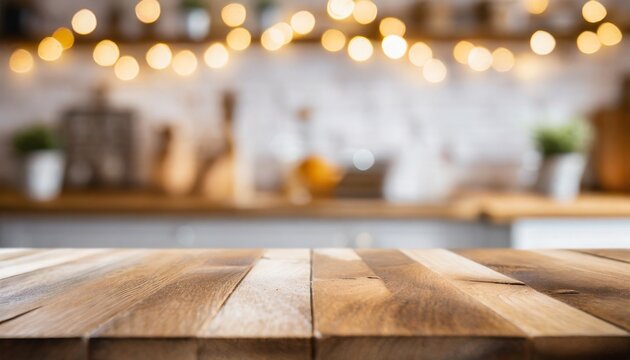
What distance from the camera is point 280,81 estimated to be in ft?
8.36

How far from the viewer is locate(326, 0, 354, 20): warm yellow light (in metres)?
2.55

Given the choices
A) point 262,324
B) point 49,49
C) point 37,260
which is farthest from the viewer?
point 49,49

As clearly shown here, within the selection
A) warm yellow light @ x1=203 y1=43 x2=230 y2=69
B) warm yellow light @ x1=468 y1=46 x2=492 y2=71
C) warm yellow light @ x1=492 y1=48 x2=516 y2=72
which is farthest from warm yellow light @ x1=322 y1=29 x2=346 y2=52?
warm yellow light @ x1=492 y1=48 x2=516 y2=72

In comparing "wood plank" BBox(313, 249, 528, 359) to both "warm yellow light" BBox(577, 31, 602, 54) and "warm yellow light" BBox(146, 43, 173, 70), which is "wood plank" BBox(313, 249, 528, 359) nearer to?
"warm yellow light" BBox(146, 43, 173, 70)

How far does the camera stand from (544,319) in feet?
1.46

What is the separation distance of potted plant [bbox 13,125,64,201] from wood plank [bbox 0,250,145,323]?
1.52m

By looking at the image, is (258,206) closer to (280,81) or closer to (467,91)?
(280,81)

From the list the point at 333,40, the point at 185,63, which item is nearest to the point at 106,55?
the point at 185,63

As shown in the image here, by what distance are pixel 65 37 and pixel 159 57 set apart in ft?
1.35

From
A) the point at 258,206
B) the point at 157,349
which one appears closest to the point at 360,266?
the point at 157,349

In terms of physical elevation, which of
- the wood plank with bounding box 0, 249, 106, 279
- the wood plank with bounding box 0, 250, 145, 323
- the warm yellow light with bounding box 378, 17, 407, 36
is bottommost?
the wood plank with bounding box 0, 249, 106, 279

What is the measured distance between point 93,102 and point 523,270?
2365mm

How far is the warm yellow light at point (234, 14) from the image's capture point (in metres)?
2.58

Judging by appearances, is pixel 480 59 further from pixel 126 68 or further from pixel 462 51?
pixel 126 68
